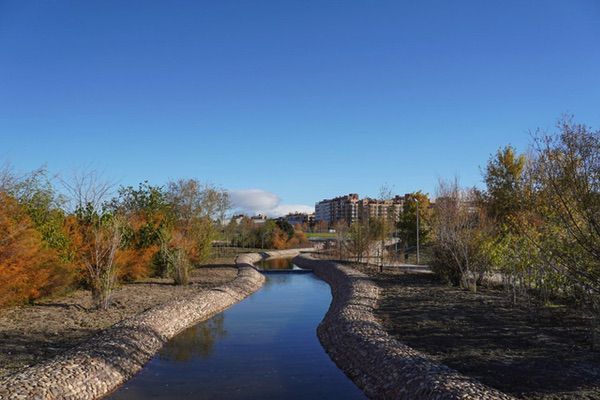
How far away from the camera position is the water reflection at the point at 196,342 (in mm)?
11594

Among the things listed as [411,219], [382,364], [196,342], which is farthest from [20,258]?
[411,219]

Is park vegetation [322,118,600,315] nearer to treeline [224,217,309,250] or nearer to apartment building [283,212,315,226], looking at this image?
treeline [224,217,309,250]

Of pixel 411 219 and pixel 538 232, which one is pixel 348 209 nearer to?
pixel 411 219

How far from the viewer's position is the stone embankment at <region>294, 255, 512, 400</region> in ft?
24.0

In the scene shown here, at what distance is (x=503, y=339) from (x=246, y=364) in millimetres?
5784

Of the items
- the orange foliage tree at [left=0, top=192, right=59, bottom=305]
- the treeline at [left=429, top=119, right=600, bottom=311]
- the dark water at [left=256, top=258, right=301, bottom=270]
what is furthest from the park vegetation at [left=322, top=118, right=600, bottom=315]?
the orange foliage tree at [left=0, top=192, right=59, bottom=305]

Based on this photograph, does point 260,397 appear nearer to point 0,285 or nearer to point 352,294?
point 0,285

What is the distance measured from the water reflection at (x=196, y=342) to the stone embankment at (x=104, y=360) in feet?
0.94

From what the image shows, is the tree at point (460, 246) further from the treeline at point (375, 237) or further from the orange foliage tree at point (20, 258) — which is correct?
the orange foliage tree at point (20, 258)

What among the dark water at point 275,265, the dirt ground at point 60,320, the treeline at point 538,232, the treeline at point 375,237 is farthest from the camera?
the dark water at point 275,265

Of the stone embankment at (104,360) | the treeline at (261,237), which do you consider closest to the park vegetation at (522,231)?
the stone embankment at (104,360)

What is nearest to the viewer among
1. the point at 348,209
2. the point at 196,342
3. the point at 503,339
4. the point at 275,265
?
the point at 503,339

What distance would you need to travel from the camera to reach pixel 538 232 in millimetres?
15359

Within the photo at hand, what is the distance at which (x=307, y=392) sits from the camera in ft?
29.8
